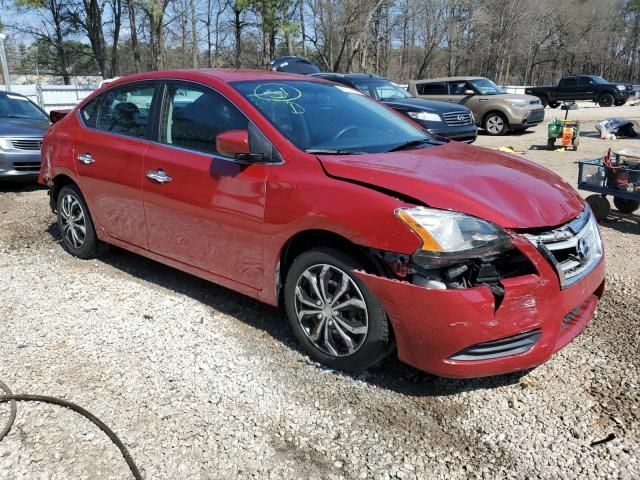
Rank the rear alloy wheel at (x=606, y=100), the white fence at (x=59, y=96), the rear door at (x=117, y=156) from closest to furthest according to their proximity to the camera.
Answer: the rear door at (x=117, y=156)
the white fence at (x=59, y=96)
the rear alloy wheel at (x=606, y=100)

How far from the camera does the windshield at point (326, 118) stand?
340 centimetres

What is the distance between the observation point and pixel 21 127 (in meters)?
8.59

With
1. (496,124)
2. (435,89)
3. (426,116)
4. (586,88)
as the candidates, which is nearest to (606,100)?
(586,88)

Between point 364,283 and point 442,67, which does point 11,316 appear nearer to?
point 364,283

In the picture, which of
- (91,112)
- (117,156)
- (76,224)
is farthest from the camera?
(76,224)

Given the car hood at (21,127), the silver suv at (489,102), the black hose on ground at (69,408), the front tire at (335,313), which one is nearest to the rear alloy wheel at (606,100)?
the silver suv at (489,102)

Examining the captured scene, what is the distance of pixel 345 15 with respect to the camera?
44844mm

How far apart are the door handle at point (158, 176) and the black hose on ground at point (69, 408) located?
5.14ft

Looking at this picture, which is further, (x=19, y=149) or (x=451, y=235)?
(x=19, y=149)

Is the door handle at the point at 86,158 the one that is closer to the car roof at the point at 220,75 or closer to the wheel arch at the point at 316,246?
the car roof at the point at 220,75

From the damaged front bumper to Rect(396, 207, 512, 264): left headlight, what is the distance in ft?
0.45

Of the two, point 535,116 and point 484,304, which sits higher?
point 535,116

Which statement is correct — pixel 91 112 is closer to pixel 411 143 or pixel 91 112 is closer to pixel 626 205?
pixel 411 143

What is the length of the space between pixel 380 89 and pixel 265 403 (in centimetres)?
1067
